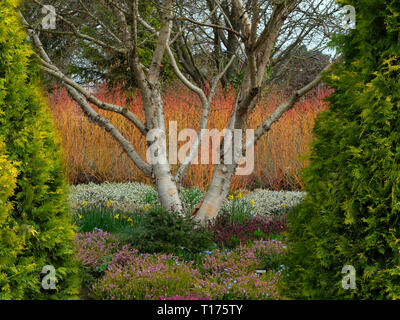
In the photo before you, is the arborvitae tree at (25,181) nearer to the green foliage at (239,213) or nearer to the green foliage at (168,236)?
the green foliage at (168,236)

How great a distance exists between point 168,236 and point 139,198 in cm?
289

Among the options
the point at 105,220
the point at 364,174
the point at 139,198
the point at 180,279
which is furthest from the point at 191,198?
the point at 364,174

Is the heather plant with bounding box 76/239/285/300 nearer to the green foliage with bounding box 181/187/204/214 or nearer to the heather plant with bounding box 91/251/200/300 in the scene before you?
the heather plant with bounding box 91/251/200/300

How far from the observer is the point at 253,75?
3.94 m

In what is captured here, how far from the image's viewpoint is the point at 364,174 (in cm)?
209

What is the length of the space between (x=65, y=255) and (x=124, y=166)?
6.55m

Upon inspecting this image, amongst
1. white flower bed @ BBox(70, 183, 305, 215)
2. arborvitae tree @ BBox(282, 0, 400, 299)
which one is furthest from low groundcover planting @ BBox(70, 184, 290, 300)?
arborvitae tree @ BBox(282, 0, 400, 299)

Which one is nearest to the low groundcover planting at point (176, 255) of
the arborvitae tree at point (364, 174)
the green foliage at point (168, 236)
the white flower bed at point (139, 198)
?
the green foliage at point (168, 236)

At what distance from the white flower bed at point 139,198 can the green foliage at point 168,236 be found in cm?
177

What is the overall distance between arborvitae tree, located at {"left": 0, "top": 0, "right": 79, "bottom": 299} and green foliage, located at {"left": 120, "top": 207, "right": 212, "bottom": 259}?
1.55 meters

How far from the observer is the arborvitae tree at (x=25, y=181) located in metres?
2.32

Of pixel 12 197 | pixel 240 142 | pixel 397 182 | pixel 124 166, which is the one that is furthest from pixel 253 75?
pixel 124 166

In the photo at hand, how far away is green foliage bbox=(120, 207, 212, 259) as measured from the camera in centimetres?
408
